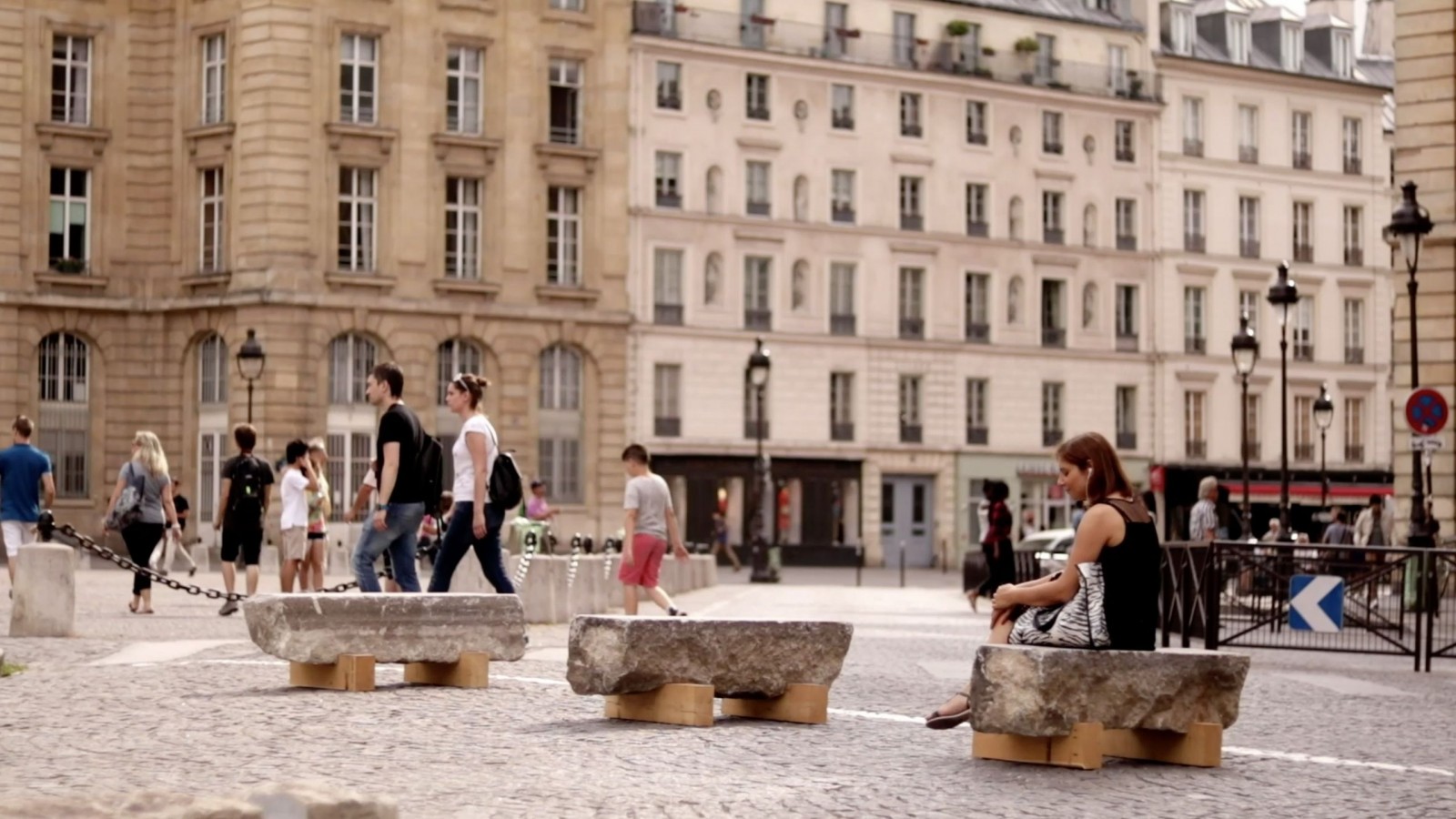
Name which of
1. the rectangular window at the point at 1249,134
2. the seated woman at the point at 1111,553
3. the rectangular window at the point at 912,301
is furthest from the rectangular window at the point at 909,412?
the seated woman at the point at 1111,553

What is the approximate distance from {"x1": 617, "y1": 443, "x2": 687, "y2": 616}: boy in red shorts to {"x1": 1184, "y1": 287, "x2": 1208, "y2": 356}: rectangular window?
179 feet

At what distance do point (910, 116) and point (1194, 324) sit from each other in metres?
10.9

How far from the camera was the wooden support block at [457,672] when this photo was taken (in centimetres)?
1702

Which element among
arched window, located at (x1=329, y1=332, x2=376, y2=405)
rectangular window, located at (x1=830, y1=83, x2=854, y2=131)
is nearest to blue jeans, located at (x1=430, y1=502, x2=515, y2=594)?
arched window, located at (x1=329, y1=332, x2=376, y2=405)

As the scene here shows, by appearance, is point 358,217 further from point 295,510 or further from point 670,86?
point 295,510

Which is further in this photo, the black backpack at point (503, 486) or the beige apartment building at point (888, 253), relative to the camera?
the beige apartment building at point (888, 253)

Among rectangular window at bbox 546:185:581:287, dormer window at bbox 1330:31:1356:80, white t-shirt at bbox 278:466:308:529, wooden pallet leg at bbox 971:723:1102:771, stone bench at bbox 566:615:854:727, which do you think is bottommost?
wooden pallet leg at bbox 971:723:1102:771

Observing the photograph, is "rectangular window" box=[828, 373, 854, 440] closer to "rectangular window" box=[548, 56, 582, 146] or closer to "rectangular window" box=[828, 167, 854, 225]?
"rectangular window" box=[828, 167, 854, 225]

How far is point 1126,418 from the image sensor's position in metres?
76.8

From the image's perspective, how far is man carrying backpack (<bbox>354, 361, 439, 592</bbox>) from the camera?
746 inches

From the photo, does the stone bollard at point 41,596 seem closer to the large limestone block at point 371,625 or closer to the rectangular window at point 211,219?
the large limestone block at point 371,625

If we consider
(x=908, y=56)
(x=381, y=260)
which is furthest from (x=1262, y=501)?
(x=381, y=260)

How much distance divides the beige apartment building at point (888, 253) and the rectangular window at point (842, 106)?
0.05m

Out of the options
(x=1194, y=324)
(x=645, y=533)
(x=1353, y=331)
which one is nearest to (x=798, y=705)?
(x=645, y=533)
